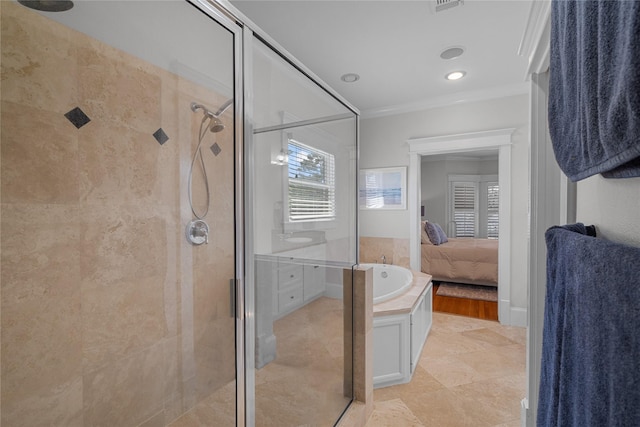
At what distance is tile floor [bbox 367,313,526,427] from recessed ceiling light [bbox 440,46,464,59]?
2.57m

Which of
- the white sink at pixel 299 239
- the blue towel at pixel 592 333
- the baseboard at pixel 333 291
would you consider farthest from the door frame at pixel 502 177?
the blue towel at pixel 592 333

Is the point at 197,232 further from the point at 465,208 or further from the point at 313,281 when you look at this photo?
the point at 465,208

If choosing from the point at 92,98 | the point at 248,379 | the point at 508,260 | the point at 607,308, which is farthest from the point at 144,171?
the point at 508,260

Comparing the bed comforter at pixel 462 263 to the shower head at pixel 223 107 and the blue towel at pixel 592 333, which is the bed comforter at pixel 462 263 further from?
the shower head at pixel 223 107

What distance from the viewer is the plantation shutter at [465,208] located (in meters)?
7.45

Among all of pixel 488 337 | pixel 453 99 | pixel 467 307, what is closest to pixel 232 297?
pixel 488 337

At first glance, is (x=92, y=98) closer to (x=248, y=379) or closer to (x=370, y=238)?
(x=248, y=379)

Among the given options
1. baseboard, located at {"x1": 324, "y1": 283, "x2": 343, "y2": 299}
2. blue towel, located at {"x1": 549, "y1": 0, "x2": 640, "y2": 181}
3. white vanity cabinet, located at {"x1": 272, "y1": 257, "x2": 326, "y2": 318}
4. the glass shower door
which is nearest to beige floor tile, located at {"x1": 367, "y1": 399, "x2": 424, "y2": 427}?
the glass shower door

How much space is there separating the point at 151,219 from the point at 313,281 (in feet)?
2.83

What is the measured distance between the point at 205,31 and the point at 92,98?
0.52m

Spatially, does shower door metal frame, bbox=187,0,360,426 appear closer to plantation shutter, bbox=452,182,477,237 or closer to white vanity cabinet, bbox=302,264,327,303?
white vanity cabinet, bbox=302,264,327,303

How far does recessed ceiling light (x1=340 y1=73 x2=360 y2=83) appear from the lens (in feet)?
9.83

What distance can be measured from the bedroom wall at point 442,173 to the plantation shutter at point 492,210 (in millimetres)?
373

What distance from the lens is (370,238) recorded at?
4.09 metres
